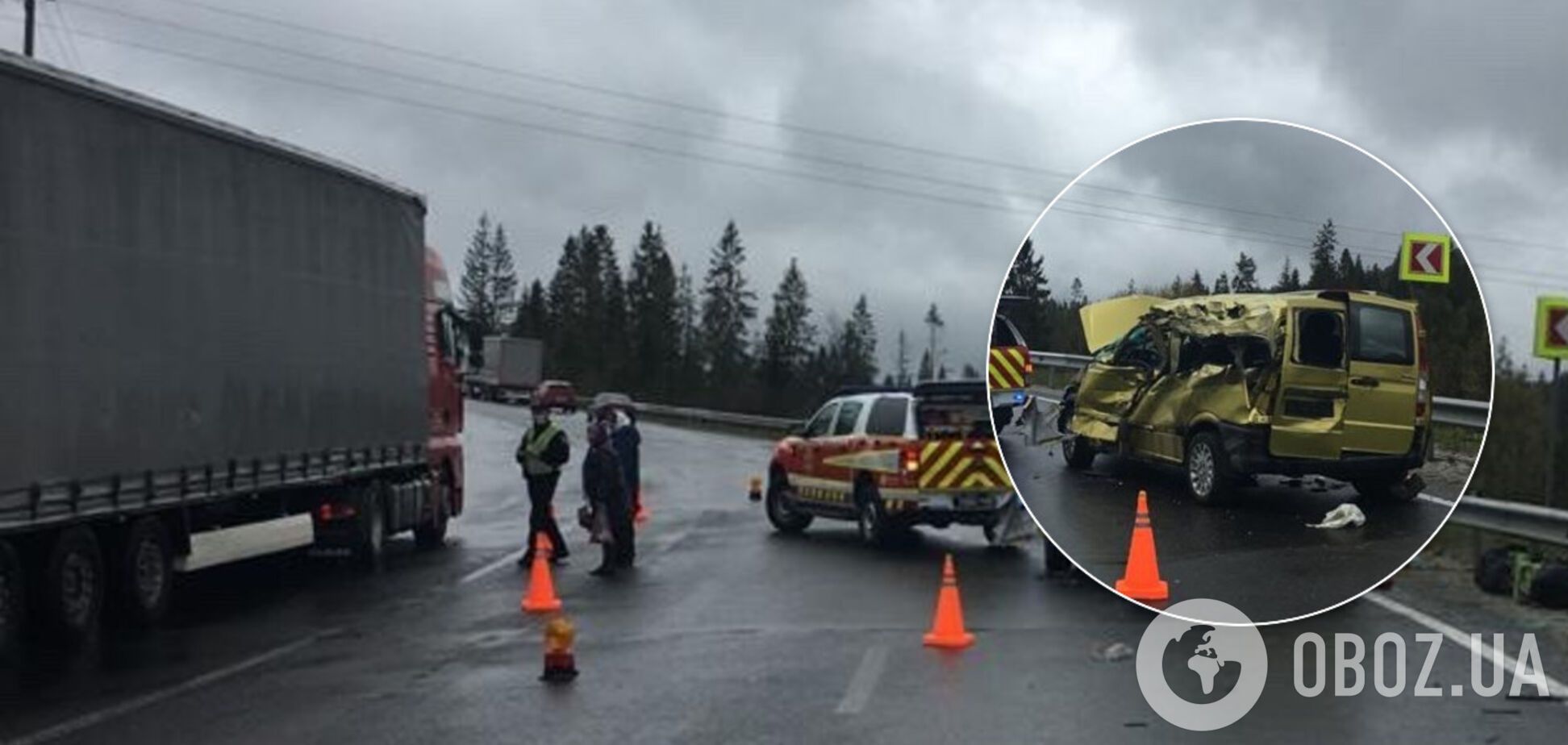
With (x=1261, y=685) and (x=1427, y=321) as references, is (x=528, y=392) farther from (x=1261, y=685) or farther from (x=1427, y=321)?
(x=1427, y=321)

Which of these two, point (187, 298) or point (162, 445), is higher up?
point (187, 298)

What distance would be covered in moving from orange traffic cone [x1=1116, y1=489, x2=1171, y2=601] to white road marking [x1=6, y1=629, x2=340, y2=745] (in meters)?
7.01

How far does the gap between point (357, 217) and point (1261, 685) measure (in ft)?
37.1

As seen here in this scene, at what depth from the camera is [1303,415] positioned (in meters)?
2.60

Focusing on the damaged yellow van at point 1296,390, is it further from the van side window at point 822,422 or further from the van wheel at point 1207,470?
the van side window at point 822,422

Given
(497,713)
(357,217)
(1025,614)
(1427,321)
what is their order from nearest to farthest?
(1427,321)
(497,713)
(1025,614)
(357,217)

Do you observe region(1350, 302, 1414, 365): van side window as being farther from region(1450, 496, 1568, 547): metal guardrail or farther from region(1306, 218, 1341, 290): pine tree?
region(1450, 496, 1568, 547): metal guardrail

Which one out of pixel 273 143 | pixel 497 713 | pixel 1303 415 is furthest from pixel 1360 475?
pixel 273 143

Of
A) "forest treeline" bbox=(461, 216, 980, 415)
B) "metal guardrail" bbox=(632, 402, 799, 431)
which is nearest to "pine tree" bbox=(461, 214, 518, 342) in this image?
"forest treeline" bbox=(461, 216, 980, 415)

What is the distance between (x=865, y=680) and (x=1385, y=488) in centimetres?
725

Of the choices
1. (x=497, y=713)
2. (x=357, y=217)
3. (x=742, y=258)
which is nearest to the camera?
(x=497, y=713)

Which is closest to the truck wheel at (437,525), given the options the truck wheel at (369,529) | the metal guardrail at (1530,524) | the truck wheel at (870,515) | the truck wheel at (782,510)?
the truck wheel at (369,529)

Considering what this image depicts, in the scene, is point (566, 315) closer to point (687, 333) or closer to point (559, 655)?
point (687, 333)

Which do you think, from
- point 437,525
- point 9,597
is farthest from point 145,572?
point 437,525
